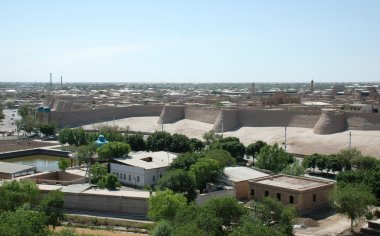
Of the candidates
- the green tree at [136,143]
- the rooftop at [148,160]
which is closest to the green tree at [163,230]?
the rooftop at [148,160]

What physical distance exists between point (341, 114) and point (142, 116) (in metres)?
26.0

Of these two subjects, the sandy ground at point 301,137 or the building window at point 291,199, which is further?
the sandy ground at point 301,137

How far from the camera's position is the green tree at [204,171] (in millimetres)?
22109

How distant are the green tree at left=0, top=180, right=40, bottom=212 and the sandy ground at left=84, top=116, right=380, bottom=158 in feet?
74.2

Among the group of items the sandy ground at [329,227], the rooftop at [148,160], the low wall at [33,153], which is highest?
the rooftop at [148,160]

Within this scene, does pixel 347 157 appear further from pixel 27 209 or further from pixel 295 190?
pixel 27 209

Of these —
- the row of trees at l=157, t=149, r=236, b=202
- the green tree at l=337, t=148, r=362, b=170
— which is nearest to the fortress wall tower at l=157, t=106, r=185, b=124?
the green tree at l=337, t=148, r=362, b=170

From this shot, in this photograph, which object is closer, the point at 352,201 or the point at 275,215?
the point at 275,215

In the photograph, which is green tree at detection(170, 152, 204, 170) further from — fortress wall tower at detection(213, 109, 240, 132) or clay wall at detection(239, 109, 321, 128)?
fortress wall tower at detection(213, 109, 240, 132)

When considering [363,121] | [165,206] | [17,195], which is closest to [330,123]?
[363,121]

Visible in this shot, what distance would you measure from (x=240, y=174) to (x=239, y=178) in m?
0.78

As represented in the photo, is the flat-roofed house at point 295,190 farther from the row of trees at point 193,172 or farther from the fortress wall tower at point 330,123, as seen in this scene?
the fortress wall tower at point 330,123

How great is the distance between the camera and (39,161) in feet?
117

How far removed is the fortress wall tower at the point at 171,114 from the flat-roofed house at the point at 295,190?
32.5m
